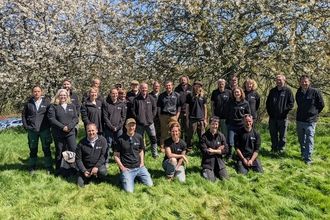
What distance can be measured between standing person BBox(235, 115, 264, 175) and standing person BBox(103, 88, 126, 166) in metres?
2.54

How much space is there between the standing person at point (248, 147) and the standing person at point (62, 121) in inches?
133

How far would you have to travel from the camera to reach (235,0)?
7809 millimetres

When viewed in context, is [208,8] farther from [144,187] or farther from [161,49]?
[144,187]

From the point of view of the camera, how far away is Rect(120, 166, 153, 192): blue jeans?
4.55 metres

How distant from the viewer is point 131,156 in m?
4.97

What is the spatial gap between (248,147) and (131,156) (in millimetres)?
2405

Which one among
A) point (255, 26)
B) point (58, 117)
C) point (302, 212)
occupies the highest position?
point (255, 26)

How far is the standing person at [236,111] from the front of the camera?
593cm

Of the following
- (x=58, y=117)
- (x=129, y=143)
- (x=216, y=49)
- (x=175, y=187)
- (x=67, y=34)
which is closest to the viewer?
(x=175, y=187)

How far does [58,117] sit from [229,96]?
3.78 metres

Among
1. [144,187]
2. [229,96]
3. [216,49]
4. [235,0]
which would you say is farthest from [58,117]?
[235,0]

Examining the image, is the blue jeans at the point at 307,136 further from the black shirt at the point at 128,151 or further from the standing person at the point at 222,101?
the black shirt at the point at 128,151

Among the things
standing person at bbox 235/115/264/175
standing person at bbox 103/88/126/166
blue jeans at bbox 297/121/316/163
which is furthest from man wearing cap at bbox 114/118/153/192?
blue jeans at bbox 297/121/316/163

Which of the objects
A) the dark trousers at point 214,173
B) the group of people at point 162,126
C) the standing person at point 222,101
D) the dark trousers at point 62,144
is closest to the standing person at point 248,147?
the group of people at point 162,126
